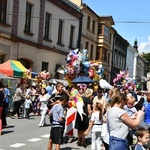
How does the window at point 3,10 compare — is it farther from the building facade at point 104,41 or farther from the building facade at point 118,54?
the building facade at point 118,54

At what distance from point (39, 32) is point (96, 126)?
16.3 metres

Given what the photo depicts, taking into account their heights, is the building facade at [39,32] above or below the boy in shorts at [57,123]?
above

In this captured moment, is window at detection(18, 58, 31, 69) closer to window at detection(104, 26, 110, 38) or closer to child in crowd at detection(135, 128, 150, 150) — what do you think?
window at detection(104, 26, 110, 38)

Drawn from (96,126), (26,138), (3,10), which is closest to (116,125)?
(96,126)

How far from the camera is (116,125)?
530cm

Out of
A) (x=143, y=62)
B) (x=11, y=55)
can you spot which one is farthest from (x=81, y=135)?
(x=143, y=62)

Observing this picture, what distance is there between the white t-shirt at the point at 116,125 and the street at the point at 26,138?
148 inches

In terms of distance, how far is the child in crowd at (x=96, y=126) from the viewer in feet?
25.9

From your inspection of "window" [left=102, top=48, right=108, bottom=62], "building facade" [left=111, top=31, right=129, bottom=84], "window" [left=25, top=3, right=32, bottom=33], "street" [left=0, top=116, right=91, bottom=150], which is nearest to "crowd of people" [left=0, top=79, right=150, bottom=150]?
"street" [left=0, top=116, right=91, bottom=150]

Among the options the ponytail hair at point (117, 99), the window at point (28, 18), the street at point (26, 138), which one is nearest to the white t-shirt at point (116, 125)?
the ponytail hair at point (117, 99)

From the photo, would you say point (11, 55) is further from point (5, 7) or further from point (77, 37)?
point (77, 37)

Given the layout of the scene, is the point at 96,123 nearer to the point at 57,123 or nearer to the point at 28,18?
the point at 57,123

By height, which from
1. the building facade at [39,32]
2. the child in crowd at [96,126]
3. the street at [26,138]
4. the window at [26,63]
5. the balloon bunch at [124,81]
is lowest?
the street at [26,138]

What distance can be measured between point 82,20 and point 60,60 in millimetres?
5785
